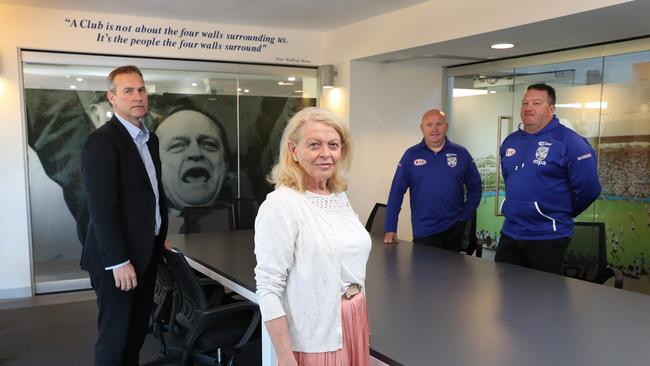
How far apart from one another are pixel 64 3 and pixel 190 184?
88.2 inches

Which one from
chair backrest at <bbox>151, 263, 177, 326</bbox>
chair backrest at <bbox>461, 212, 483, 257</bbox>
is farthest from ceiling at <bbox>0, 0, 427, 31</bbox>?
chair backrest at <bbox>151, 263, 177, 326</bbox>

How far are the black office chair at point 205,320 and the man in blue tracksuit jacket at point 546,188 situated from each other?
1666 millimetres

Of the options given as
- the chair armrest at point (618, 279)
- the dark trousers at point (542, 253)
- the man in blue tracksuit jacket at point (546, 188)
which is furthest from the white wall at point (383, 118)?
the chair armrest at point (618, 279)

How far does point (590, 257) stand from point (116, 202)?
286 cm

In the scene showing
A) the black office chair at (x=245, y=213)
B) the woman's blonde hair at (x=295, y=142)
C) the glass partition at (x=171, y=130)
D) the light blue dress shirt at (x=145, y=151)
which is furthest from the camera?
the glass partition at (x=171, y=130)

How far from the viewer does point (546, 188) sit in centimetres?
314

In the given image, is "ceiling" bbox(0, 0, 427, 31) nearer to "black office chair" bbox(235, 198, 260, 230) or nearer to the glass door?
the glass door

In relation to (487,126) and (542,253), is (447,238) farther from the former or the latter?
(487,126)

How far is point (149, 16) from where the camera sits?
5.50 m

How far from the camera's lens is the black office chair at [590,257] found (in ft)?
10.9

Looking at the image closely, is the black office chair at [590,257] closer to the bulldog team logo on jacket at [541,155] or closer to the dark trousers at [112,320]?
the bulldog team logo on jacket at [541,155]

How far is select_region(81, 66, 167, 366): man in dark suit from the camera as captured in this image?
2555 mm

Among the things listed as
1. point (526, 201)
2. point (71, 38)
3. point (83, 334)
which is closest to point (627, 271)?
point (526, 201)

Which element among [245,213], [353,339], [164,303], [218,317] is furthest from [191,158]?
A: [353,339]
